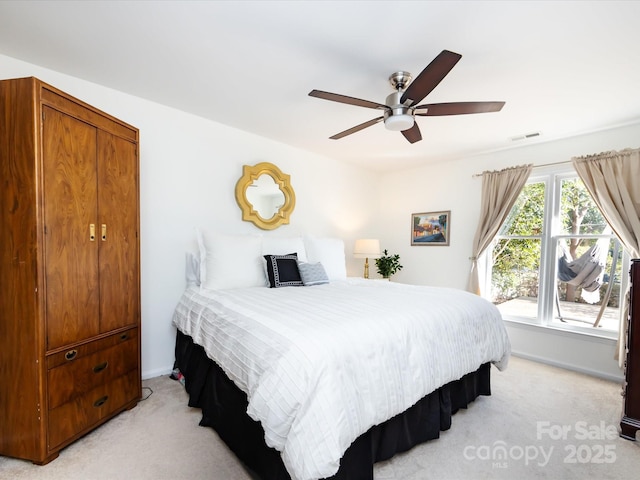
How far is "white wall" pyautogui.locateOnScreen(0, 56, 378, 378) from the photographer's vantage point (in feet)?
8.18

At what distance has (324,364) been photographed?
1240mm

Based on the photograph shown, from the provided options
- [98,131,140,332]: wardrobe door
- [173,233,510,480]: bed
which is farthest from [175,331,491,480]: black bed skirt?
[98,131,140,332]: wardrobe door

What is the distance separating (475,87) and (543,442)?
248 centimetres

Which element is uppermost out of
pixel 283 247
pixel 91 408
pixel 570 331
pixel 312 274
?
pixel 283 247

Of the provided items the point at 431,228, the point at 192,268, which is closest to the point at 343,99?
the point at 192,268

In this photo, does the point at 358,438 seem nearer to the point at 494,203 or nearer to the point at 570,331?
the point at 570,331

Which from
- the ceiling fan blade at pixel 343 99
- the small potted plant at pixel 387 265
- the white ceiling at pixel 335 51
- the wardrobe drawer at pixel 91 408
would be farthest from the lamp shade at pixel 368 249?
the wardrobe drawer at pixel 91 408

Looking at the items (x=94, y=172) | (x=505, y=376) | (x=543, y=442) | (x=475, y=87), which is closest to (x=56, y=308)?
(x=94, y=172)

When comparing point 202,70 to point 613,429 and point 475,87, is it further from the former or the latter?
point 613,429

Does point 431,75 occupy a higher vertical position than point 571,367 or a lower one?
higher

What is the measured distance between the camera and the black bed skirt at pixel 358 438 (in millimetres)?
1407

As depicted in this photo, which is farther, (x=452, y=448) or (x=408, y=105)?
(x=408, y=105)

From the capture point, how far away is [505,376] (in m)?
2.82

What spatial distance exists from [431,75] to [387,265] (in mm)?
3252
